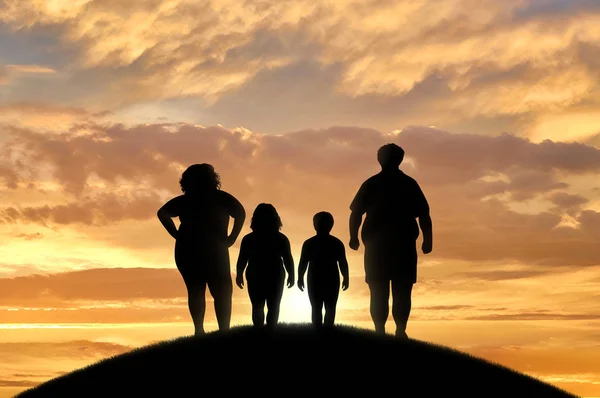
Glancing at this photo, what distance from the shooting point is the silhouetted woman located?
2216cm

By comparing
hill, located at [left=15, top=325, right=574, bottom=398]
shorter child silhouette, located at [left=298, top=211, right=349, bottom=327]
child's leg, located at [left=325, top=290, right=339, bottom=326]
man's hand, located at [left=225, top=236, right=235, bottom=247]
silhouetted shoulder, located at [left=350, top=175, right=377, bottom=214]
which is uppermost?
silhouetted shoulder, located at [left=350, top=175, right=377, bottom=214]

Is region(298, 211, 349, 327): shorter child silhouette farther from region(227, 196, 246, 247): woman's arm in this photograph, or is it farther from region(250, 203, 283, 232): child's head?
region(227, 196, 246, 247): woman's arm

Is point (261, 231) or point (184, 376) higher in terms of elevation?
point (261, 231)

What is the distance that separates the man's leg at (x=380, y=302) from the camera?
2219 cm

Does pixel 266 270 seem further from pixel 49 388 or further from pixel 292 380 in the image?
pixel 49 388

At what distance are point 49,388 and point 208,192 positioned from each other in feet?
19.7

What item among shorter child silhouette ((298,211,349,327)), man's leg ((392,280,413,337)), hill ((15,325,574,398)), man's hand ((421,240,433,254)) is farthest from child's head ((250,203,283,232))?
man's hand ((421,240,433,254))

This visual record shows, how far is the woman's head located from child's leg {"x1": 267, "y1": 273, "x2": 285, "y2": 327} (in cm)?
275

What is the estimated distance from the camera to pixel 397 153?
882 inches

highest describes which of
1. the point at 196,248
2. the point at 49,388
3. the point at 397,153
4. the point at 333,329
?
the point at 397,153

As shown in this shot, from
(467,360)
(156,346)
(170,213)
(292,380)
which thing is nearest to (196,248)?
(170,213)

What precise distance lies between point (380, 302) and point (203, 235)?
446 cm

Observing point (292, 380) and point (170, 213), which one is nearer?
point (292, 380)

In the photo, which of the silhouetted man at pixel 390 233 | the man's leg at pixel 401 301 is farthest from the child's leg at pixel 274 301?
the man's leg at pixel 401 301
